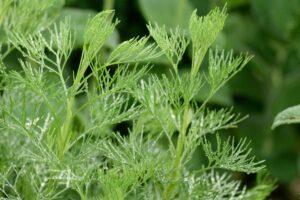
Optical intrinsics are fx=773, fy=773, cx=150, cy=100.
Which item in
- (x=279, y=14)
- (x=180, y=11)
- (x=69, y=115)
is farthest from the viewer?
(x=279, y=14)

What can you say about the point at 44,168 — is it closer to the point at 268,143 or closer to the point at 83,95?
the point at 83,95

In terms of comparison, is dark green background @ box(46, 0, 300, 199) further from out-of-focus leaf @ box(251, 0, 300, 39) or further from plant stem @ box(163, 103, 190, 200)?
plant stem @ box(163, 103, 190, 200)

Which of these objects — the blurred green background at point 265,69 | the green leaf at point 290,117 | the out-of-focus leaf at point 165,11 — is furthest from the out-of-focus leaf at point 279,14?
the green leaf at point 290,117

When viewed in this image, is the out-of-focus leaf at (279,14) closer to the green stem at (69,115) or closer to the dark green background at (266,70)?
the dark green background at (266,70)

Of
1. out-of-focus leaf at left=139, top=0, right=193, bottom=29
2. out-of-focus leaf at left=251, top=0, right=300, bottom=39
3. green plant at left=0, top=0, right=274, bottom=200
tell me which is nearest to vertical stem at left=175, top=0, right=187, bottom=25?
out-of-focus leaf at left=139, top=0, right=193, bottom=29

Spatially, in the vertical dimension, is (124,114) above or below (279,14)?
below

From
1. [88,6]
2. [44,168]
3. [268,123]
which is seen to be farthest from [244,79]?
[44,168]

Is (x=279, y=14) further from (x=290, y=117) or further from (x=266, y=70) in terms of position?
(x=290, y=117)

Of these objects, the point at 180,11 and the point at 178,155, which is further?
the point at 180,11

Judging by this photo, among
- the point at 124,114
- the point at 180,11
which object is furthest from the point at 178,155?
the point at 180,11
